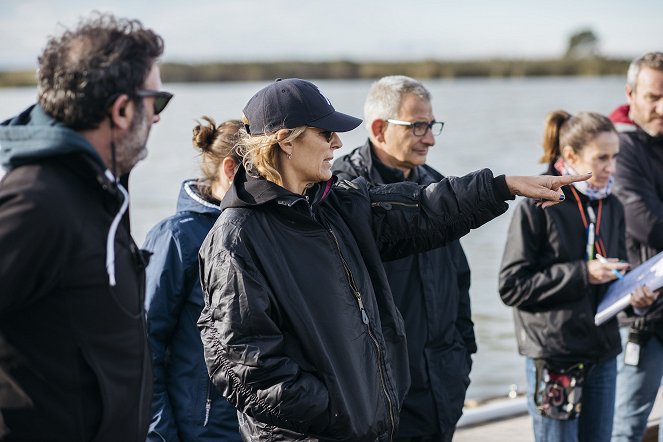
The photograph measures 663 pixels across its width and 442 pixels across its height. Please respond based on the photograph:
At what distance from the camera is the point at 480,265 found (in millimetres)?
12336

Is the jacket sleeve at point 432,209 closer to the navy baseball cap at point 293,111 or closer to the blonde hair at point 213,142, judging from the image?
the navy baseball cap at point 293,111

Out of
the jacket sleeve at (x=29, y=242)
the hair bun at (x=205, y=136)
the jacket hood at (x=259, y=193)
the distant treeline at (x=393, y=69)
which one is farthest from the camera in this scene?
the distant treeline at (x=393, y=69)

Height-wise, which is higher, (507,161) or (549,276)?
(549,276)

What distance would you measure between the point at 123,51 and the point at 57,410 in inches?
33.7

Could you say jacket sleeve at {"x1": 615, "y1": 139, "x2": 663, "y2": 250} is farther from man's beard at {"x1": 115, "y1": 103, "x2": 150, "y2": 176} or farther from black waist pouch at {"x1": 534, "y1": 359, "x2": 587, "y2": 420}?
man's beard at {"x1": 115, "y1": 103, "x2": 150, "y2": 176}

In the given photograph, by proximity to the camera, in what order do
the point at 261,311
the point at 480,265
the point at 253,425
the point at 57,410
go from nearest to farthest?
the point at 57,410 → the point at 261,311 → the point at 253,425 → the point at 480,265

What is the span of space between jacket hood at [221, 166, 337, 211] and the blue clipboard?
1676mm

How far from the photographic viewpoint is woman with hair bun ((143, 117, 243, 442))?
11.5ft

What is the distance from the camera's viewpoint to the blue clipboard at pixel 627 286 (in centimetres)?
410

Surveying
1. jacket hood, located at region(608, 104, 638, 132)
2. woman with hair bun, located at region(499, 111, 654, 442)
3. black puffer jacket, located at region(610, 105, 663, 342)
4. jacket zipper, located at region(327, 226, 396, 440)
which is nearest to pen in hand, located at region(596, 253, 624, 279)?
woman with hair bun, located at region(499, 111, 654, 442)

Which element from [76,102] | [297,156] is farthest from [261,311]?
[76,102]

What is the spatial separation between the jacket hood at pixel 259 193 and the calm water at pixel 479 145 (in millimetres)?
990

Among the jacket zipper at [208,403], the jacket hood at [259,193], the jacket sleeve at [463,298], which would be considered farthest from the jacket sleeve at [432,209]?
the jacket sleeve at [463,298]

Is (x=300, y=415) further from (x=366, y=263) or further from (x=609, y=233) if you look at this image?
(x=609, y=233)
